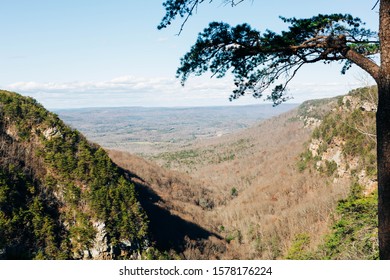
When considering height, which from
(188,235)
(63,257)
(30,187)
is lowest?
(188,235)

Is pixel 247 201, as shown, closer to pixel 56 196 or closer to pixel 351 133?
pixel 351 133

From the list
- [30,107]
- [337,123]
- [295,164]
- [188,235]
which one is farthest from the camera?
[295,164]

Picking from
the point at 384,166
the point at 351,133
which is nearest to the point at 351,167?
the point at 351,133

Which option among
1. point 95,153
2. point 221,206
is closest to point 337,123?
point 221,206

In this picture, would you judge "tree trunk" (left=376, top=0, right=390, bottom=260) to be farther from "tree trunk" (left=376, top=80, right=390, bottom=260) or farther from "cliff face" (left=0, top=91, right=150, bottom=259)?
"cliff face" (left=0, top=91, right=150, bottom=259)

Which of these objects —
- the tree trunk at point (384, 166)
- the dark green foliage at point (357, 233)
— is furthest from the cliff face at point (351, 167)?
the tree trunk at point (384, 166)

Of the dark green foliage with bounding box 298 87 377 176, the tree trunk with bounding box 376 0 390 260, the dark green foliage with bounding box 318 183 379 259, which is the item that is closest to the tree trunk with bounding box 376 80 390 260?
the tree trunk with bounding box 376 0 390 260

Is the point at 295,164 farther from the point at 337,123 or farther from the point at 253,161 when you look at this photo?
the point at 253,161
